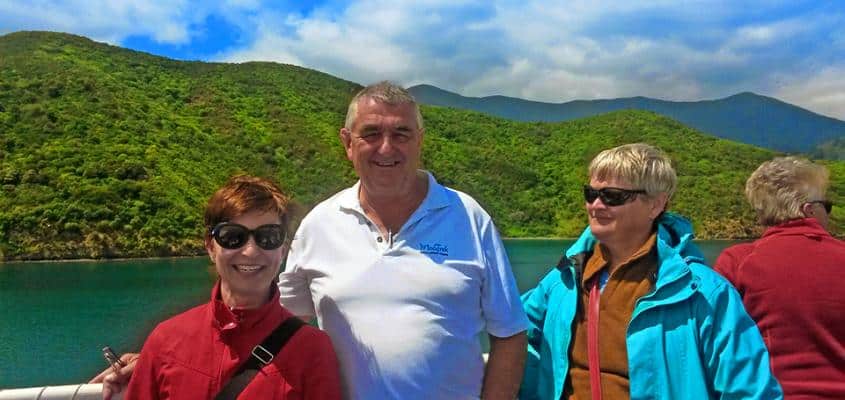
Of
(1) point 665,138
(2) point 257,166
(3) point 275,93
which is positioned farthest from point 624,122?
(2) point 257,166

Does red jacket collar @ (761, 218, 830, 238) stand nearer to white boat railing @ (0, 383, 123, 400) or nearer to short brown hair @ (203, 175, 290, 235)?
short brown hair @ (203, 175, 290, 235)

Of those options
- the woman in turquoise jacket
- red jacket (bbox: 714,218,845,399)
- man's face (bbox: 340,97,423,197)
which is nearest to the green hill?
red jacket (bbox: 714,218,845,399)

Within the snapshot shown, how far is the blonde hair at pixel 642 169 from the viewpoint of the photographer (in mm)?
2432

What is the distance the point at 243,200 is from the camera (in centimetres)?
225

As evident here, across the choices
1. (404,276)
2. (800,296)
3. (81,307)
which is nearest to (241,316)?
(404,276)

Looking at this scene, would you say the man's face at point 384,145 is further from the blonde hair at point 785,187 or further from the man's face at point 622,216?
the blonde hair at point 785,187

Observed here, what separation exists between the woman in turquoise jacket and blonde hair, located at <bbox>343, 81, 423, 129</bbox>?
2.45 ft

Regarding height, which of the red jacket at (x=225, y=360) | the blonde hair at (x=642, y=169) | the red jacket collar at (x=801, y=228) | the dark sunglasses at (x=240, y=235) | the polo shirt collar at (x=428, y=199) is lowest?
the red jacket at (x=225, y=360)

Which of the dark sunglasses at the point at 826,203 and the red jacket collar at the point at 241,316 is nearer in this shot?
the red jacket collar at the point at 241,316

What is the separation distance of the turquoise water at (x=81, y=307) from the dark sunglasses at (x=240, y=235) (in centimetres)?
1139

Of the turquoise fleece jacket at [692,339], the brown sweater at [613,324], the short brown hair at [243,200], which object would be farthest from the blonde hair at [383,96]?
the turquoise fleece jacket at [692,339]

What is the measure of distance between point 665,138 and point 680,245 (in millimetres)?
111847

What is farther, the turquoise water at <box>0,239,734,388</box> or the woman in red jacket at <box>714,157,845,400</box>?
the turquoise water at <box>0,239,734,388</box>

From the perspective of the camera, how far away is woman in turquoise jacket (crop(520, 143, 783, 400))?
7.27 feet
